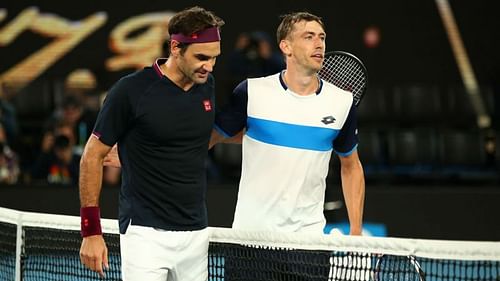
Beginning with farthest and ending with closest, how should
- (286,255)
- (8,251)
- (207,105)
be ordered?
(8,251) → (286,255) → (207,105)

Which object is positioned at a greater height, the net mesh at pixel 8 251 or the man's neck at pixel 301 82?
the man's neck at pixel 301 82

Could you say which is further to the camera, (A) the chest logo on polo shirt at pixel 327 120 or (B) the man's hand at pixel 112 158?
(A) the chest logo on polo shirt at pixel 327 120

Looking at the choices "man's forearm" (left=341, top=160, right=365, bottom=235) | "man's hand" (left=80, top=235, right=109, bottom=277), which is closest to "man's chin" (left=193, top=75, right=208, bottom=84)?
"man's hand" (left=80, top=235, right=109, bottom=277)

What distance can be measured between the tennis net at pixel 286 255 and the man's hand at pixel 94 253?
621 millimetres

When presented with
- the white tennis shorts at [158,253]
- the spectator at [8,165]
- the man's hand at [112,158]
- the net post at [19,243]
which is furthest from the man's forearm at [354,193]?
the spectator at [8,165]

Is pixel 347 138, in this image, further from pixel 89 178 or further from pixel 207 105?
pixel 89 178

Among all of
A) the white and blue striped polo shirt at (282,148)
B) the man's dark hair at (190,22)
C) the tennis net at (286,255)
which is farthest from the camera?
the white and blue striped polo shirt at (282,148)

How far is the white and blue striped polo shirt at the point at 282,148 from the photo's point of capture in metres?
5.01

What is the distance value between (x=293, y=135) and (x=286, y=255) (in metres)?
0.55

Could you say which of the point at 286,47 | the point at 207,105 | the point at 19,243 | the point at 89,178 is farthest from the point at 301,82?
the point at 19,243

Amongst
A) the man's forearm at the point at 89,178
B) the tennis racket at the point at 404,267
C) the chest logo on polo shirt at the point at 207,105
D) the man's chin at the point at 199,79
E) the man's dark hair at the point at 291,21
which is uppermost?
the man's dark hair at the point at 291,21

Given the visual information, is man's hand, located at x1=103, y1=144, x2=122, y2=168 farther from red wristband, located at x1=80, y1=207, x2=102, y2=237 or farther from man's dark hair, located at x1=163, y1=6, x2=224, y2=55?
man's dark hair, located at x1=163, y1=6, x2=224, y2=55

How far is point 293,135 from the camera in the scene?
502 cm

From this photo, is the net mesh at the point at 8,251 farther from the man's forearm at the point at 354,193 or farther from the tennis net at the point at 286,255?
the man's forearm at the point at 354,193
